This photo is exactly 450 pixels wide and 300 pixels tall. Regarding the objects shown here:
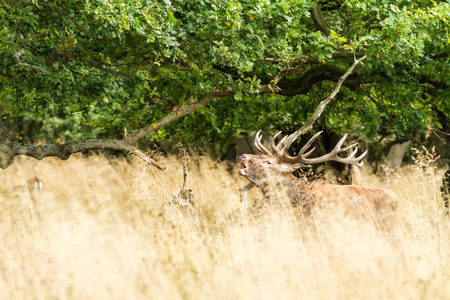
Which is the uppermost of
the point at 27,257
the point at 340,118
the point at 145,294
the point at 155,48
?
the point at 155,48

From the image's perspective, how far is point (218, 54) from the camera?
8398mm

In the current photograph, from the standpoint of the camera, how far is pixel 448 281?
594cm

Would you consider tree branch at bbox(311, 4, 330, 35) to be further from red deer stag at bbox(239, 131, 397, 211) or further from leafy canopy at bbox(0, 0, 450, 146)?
red deer stag at bbox(239, 131, 397, 211)

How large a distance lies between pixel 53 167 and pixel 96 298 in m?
12.2

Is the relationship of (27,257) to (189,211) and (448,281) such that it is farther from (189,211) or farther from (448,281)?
(448,281)

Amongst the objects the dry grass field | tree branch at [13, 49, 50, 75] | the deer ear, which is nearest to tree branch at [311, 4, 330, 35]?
the deer ear

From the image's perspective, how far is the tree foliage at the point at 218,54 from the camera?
8.30 metres

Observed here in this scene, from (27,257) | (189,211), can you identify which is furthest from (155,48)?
(27,257)

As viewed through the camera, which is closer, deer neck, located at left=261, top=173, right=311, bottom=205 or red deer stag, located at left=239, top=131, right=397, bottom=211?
red deer stag, located at left=239, top=131, right=397, bottom=211

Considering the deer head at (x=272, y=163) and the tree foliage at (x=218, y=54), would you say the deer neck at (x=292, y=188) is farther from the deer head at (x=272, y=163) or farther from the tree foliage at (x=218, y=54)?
the tree foliage at (x=218, y=54)

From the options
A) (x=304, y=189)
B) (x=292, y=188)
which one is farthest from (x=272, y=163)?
(x=304, y=189)

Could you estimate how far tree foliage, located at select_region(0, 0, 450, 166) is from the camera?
8297mm

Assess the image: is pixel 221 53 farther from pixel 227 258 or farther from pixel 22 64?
pixel 227 258

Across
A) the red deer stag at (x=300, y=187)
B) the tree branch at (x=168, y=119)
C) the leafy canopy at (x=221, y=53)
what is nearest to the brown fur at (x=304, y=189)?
the red deer stag at (x=300, y=187)
